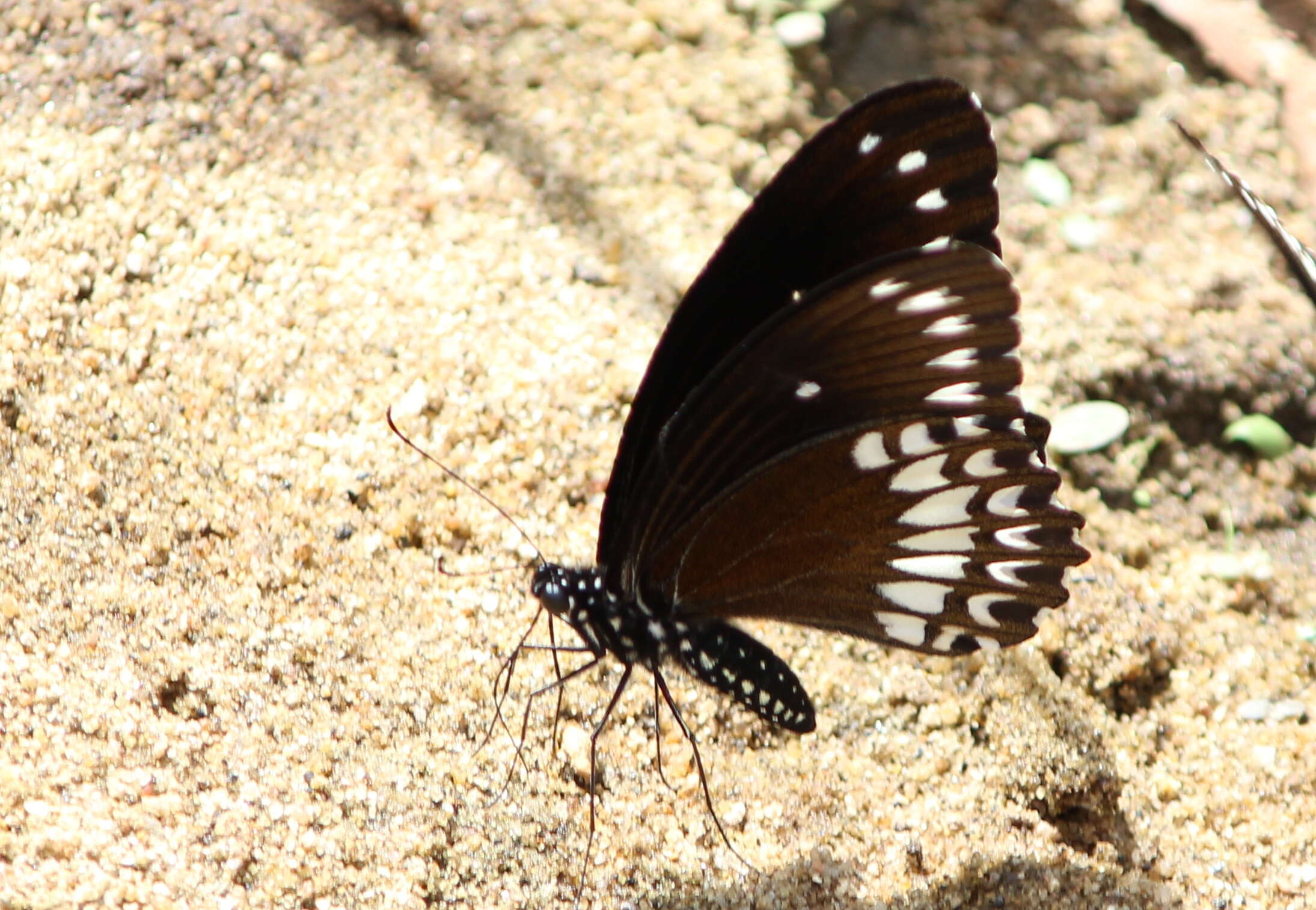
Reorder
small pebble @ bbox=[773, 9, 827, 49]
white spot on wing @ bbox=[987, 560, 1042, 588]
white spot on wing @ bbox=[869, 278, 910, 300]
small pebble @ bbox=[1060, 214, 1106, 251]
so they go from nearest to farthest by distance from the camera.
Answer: white spot on wing @ bbox=[869, 278, 910, 300] → white spot on wing @ bbox=[987, 560, 1042, 588] → small pebble @ bbox=[1060, 214, 1106, 251] → small pebble @ bbox=[773, 9, 827, 49]

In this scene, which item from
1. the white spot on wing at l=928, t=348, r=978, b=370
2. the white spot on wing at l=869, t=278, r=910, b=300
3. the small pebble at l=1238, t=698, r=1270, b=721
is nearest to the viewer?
the white spot on wing at l=869, t=278, r=910, b=300

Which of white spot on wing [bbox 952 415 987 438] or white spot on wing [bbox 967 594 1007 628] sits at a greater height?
white spot on wing [bbox 952 415 987 438]

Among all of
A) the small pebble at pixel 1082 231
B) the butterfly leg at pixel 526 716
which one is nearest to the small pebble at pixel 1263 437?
the small pebble at pixel 1082 231

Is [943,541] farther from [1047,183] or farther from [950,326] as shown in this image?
[1047,183]

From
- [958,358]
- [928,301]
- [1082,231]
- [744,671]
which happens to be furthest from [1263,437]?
[744,671]

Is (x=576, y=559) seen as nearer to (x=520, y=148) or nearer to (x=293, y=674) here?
(x=293, y=674)

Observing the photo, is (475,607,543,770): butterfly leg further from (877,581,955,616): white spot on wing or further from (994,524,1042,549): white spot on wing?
(994,524,1042,549): white spot on wing

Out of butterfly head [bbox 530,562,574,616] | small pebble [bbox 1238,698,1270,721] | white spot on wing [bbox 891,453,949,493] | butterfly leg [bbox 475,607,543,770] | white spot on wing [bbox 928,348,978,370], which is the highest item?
white spot on wing [bbox 928,348,978,370]

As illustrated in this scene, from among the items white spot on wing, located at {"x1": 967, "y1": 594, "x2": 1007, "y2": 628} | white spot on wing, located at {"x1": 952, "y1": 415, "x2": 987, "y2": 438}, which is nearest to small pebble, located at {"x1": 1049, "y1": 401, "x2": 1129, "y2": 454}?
white spot on wing, located at {"x1": 967, "y1": 594, "x2": 1007, "y2": 628}
